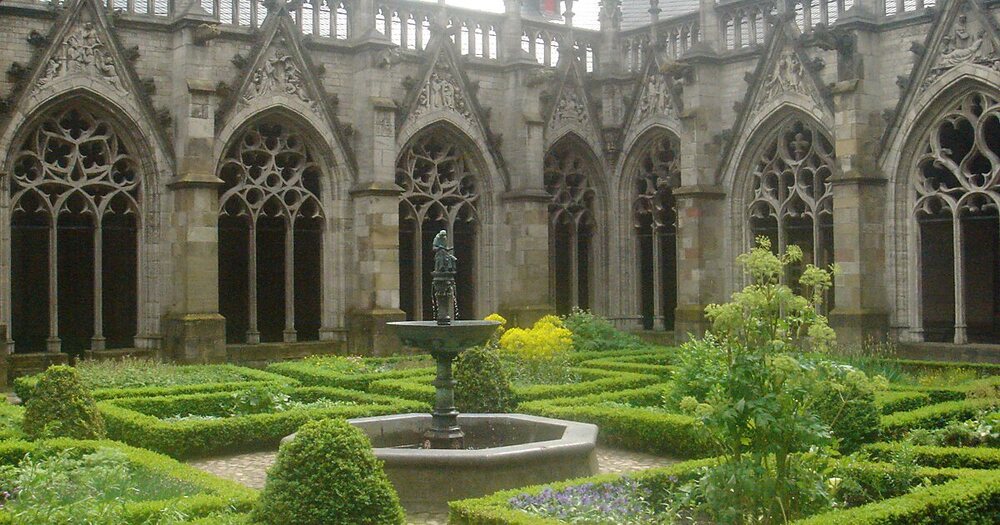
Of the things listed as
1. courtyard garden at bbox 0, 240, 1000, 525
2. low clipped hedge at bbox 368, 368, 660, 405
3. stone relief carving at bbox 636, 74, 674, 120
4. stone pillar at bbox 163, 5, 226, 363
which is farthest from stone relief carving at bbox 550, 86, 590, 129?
courtyard garden at bbox 0, 240, 1000, 525

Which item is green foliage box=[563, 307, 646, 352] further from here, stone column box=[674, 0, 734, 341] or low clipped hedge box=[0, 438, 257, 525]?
low clipped hedge box=[0, 438, 257, 525]

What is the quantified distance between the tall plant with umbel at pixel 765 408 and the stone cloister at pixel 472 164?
443 inches

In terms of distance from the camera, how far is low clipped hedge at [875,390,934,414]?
1215cm

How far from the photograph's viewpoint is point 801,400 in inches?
273

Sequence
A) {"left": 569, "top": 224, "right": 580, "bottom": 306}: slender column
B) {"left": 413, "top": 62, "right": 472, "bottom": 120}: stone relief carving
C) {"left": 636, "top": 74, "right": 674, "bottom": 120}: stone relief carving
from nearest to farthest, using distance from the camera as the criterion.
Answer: {"left": 413, "top": 62, "right": 472, "bottom": 120}: stone relief carving
{"left": 636, "top": 74, "right": 674, "bottom": 120}: stone relief carving
{"left": 569, "top": 224, "right": 580, "bottom": 306}: slender column

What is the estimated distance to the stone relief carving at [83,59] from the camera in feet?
56.7

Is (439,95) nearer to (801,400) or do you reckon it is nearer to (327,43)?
(327,43)

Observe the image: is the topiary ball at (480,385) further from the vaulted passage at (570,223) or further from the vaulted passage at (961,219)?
the vaulted passage at (570,223)

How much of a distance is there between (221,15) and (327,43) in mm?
1957

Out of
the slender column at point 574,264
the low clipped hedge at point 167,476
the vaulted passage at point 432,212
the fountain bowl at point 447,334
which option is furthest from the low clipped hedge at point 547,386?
the slender column at point 574,264

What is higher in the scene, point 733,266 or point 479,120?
point 479,120

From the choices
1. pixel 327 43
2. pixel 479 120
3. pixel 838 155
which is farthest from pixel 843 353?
pixel 327 43

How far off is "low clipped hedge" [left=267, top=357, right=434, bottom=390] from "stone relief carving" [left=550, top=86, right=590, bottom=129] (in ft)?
26.2

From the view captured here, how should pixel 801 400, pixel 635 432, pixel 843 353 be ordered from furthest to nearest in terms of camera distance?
pixel 843 353, pixel 635 432, pixel 801 400
